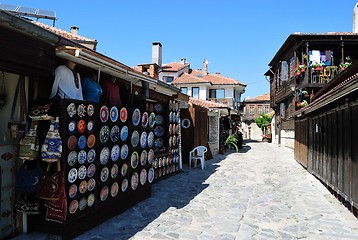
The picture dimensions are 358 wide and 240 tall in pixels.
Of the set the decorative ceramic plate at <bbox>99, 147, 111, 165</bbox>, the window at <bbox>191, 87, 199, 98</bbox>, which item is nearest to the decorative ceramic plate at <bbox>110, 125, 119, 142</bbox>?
the decorative ceramic plate at <bbox>99, 147, 111, 165</bbox>

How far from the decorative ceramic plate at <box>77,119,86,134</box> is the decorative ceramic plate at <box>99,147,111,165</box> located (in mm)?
648

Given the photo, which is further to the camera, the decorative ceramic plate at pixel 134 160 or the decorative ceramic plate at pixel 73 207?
the decorative ceramic plate at pixel 134 160

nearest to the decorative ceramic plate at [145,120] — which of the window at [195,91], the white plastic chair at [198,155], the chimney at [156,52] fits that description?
the white plastic chair at [198,155]

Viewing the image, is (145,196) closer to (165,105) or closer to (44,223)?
(44,223)

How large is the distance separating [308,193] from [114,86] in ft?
18.4

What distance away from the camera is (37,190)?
4.25 meters

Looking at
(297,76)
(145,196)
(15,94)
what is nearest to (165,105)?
(145,196)

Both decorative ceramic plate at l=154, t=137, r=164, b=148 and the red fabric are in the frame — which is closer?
the red fabric

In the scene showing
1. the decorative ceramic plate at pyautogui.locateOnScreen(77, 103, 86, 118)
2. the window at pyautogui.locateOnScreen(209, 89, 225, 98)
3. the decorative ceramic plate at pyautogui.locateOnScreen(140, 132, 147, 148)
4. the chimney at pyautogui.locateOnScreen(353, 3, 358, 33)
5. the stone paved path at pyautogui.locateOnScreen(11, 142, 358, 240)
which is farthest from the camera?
the window at pyautogui.locateOnScreen(209, 89, 225, 98)

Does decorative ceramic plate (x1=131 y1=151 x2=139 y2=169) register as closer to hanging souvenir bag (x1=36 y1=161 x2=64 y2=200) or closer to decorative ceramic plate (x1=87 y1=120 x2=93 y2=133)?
decorative ceramic plate (x1=87 y1=120 x2=93 y2=133)

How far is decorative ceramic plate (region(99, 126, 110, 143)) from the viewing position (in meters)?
5.16

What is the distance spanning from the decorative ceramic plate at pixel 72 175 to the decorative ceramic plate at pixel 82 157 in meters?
0.18

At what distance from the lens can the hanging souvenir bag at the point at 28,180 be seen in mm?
4188

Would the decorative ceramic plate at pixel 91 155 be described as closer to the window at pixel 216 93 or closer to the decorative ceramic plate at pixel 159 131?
the decorative ceramic plate at pixel 159 131
